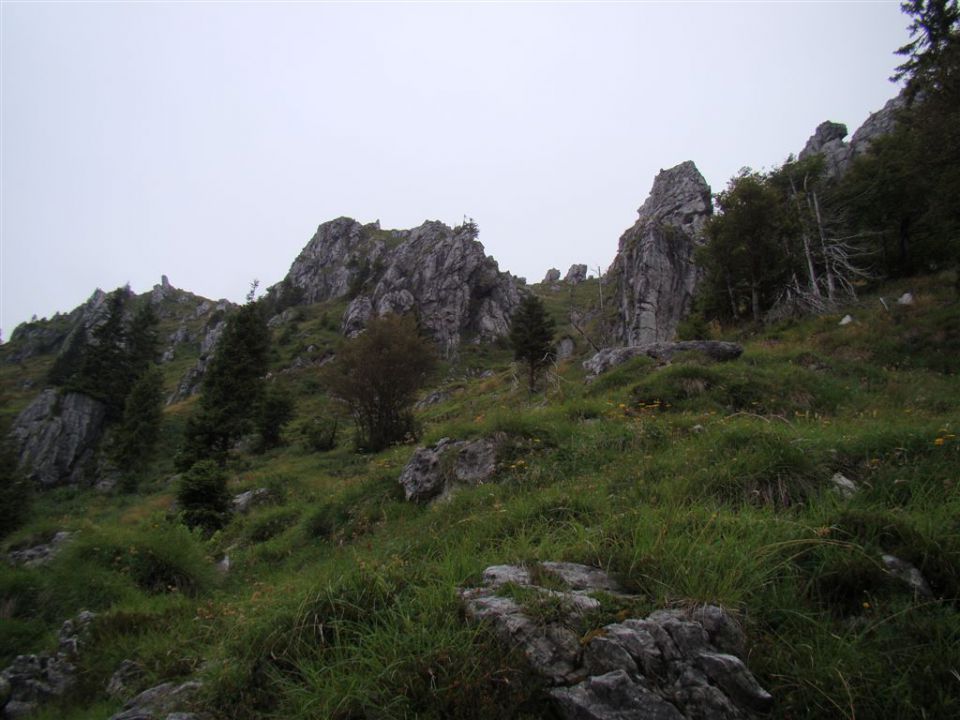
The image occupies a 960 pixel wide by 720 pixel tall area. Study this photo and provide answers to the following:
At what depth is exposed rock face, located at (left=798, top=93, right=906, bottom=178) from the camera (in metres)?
49.2

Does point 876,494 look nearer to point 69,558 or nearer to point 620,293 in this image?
point 69,558

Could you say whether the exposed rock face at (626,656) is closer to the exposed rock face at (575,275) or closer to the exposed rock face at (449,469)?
the exposed rock face at (449,469)

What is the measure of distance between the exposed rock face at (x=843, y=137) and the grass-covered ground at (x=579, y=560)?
5279cm

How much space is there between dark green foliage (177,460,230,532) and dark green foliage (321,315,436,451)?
30.2 ft

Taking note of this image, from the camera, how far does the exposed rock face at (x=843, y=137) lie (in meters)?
49.2

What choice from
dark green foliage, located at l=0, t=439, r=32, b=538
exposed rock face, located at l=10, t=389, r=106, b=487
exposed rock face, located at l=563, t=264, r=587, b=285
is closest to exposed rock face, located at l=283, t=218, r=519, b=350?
exposed rock face, located at l=10, t=389, r=106, b=487

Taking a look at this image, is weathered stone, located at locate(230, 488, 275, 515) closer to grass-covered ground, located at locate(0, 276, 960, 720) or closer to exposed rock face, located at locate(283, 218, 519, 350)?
grass-covered ground, located at locate(0, 276, 960, 720)

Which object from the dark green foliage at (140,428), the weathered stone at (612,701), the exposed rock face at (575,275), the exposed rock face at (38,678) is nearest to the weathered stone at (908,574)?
the weathered stone at (612,701)

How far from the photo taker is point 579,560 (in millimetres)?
3396

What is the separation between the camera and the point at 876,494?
4.15m

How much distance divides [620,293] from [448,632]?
4594 cm

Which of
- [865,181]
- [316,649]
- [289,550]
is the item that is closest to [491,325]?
[865,181]

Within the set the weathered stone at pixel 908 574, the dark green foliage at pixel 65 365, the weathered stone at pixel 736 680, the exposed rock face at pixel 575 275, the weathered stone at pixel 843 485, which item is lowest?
the weathered stone at pixel 736 680

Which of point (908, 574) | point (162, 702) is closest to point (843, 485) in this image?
point (908, 574)
